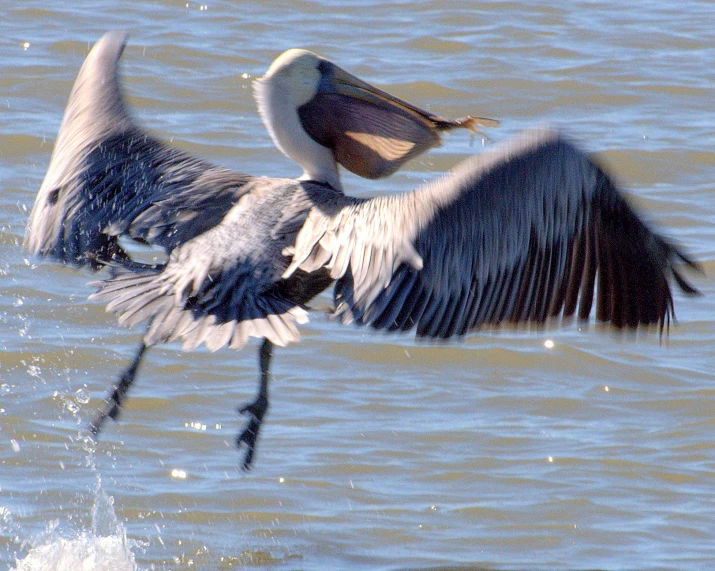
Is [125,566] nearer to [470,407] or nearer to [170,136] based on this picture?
[470,407]

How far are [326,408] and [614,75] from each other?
4.64 m

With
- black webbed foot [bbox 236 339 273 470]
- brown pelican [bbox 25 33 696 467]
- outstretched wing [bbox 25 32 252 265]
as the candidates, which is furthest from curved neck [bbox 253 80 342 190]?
black webbed foot [bbox 236 339 273 470]

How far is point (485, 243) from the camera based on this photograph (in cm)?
432

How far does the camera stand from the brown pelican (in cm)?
425

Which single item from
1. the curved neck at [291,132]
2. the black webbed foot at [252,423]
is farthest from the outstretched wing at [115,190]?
the black webbed foot at [252,423]

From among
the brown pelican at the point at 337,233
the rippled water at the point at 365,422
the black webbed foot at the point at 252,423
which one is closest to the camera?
the brown pelican at the point at 337,233

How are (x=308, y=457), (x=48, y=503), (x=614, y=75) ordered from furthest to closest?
(x=614, y=75) < (x=308, y=457) < (x=48, y=503)

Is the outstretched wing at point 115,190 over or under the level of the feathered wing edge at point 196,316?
over

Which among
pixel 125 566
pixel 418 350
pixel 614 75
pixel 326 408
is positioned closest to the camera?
pixel 125 566

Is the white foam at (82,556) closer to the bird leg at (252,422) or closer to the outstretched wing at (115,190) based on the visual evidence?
the bird leg at (252,422)

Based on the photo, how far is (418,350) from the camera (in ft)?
21.4

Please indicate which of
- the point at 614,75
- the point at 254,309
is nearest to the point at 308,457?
the point at 254,309

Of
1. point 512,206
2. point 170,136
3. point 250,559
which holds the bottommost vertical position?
point 250,559

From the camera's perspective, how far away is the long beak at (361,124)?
518 centimetres
